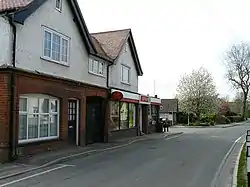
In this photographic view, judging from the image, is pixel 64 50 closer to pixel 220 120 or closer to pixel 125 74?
pixel 125 74

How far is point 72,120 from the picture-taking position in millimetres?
20141

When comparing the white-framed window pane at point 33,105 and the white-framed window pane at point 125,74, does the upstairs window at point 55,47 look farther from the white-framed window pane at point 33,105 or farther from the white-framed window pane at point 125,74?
the white-framed window pane at point 125,74

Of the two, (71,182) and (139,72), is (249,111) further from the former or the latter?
(71,182)

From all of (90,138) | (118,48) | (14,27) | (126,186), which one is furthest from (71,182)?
(118,48)

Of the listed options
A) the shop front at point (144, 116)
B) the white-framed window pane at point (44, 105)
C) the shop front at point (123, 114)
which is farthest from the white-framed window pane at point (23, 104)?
the shop front at point (144, 116)

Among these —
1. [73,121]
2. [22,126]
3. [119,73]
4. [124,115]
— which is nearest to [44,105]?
[22,126]

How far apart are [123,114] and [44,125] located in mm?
11049

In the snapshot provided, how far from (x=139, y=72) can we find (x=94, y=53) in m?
10.1

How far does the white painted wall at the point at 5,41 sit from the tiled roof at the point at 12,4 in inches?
19.1

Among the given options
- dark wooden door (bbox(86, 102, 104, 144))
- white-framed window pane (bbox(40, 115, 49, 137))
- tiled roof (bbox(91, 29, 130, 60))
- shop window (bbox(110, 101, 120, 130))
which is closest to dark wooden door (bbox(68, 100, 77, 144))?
dark wooden door (bbox(86, 102, 104, 144))

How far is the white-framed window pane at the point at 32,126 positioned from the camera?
631 inches

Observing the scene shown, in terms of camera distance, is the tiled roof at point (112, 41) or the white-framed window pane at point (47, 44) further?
the tiled roof at point (112, 41)

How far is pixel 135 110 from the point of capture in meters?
30.7

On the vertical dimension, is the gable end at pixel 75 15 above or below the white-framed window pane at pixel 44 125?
above
